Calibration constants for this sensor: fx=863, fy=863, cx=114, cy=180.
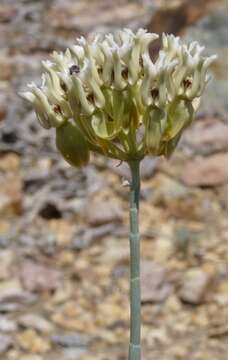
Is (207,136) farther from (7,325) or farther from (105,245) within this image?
(7,325)

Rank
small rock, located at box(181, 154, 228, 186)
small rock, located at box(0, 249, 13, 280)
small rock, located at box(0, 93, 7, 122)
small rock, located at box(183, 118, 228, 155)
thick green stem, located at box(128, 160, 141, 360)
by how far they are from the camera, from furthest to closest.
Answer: small rock, located at box(0, 93, 7, 122)
small rock, located at box(183, 118, 228, 155)
small rock, located at box(181, 154, 228, 186)
small rock, located at box(0, 249, 13, 280)
thick green stem, located at box(128, 160, 141, 360)

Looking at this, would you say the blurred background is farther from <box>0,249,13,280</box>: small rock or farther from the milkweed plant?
the milkweed plant

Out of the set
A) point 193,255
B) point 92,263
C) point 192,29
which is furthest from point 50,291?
point 192,29

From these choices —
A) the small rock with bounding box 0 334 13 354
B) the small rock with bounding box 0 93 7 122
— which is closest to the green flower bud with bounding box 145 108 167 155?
the small rock with bounding box 0 334 13 354

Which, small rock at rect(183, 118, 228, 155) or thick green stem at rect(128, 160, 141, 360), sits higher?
small rock at rect(183, 118, 228, 155)

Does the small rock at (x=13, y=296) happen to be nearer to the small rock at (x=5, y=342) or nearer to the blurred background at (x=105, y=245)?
the blurred background at (x=105, y=245)

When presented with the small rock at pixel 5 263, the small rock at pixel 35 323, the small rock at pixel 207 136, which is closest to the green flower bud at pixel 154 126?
the small rock at pixel 35 323

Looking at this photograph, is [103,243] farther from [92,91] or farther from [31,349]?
[92,91]
